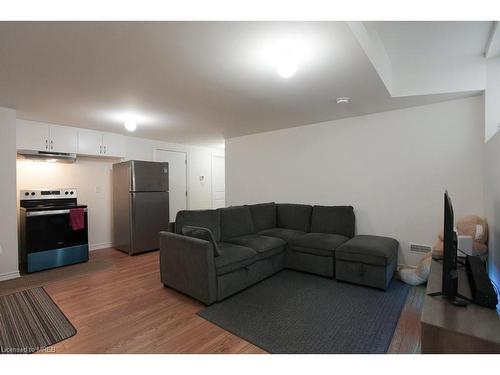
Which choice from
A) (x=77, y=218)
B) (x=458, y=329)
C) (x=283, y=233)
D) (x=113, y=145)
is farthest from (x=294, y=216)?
(x=113, y=145)

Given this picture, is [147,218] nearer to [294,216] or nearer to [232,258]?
[232,258]

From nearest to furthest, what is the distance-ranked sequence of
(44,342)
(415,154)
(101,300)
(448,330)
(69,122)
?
(448,330)
(44,342)
(101,300)
(415,154)
(69,122)

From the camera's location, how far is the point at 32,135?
12.2ft

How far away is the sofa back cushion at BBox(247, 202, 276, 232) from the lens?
4.01m

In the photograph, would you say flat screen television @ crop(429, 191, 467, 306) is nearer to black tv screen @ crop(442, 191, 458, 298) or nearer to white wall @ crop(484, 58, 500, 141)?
black tv screen @ crop(442, 191, 458, 298)

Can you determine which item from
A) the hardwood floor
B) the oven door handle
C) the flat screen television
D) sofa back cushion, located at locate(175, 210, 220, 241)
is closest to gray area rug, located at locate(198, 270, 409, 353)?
the hardwood floor

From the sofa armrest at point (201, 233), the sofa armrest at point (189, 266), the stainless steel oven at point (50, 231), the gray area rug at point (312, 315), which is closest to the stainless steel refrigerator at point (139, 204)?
the stainless steel oven at point (50, 231)

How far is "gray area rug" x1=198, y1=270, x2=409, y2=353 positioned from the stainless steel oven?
2.76 meters

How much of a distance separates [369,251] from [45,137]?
4.89 metres

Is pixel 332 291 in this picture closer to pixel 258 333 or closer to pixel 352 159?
pixel 258 333

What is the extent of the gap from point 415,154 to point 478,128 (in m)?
0.64
